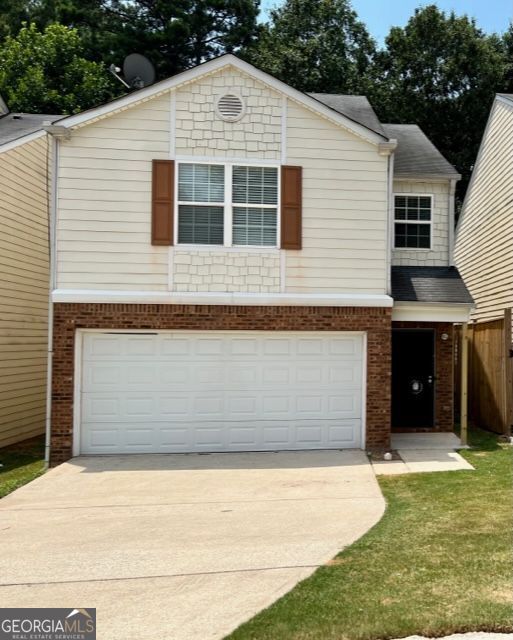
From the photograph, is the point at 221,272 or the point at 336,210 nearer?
Answer: the point at 221,272

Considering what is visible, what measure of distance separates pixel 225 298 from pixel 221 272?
459 mm

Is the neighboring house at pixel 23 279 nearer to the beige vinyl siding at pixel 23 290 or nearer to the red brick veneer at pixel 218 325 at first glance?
the beige vinyl siding at pixel 23 290

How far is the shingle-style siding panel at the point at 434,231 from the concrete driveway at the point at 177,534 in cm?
440

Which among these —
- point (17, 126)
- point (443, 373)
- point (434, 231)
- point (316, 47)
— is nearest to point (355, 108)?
point (434, 231)

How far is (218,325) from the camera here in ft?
30.3

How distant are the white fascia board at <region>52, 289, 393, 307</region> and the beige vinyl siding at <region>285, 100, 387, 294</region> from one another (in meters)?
0.14

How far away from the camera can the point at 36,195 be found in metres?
12.4

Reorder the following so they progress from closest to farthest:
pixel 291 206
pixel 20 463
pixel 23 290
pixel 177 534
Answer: pixel 177 534 → pixel 291 206 → pixel 20 463 → pixel 23 290

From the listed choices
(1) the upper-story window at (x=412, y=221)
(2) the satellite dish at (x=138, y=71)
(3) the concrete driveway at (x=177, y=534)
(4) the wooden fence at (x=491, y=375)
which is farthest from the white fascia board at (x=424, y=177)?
(2) the satellite dish at (x=138, y=71)

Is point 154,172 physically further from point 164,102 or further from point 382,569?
point 382,569

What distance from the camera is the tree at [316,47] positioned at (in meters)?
26.5

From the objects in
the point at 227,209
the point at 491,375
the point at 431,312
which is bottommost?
the point at 491,375

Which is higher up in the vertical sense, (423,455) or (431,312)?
(431,312)

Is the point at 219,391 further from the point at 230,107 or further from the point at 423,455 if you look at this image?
the point at 230,107
